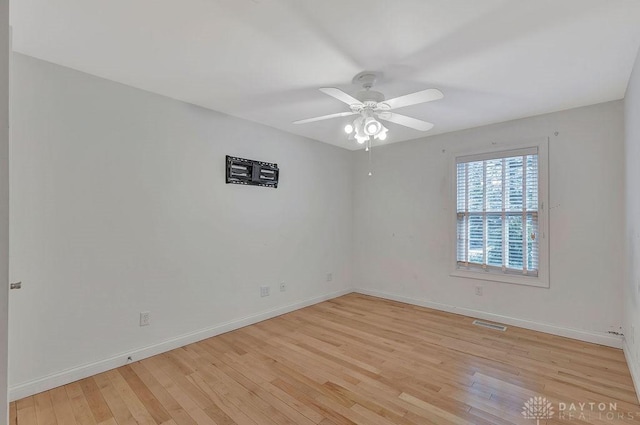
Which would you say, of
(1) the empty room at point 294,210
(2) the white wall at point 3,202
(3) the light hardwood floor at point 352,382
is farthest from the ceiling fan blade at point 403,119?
(2) the white wall at point 3,202

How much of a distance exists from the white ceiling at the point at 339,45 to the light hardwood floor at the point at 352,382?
7.74 ft

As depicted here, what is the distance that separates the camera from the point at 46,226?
221 cm

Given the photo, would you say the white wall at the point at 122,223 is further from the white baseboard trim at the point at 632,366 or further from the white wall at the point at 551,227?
the white baseboard trim at the point at 632,366

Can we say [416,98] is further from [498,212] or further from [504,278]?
[504,278]

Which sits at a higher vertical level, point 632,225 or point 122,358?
point 632,225

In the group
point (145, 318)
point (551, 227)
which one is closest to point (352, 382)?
point (145, 318)

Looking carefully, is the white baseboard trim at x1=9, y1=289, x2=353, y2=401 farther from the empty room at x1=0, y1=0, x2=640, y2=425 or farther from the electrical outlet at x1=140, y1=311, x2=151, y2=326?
the electrical outlet at x1=140, y1=311, x2=151, y2=326

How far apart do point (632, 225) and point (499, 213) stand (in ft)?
3.95

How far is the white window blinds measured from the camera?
3369 millimetres

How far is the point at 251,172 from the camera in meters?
3.54

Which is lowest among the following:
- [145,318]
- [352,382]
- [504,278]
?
[352,382]

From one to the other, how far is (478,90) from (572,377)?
8.03 feet

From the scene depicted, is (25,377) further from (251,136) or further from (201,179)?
(251,136)

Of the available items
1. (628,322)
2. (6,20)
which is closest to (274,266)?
(6,20)
